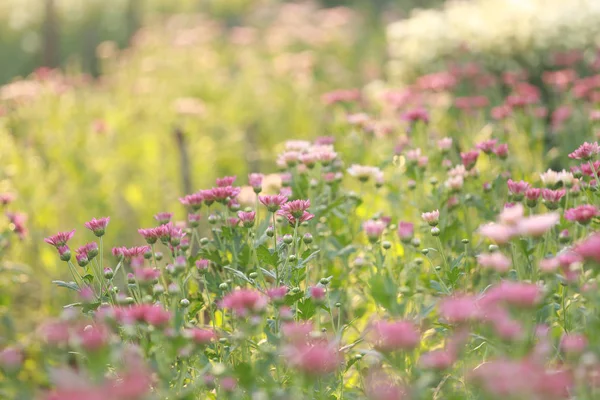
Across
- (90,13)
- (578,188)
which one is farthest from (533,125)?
(90,13)

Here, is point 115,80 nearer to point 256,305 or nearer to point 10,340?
point 10,340

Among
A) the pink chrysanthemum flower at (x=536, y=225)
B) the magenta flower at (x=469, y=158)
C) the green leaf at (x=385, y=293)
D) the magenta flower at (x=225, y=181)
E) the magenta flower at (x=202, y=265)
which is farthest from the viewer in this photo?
the magenta flower at (x=469, y=158)

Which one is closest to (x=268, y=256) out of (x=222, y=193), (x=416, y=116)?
(x=222, y=193)

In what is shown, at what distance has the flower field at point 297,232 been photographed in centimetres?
123

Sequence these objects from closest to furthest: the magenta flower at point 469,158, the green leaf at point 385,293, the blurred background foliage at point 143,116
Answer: the green leaf at point 385,293
the magenta flower at point 469,158
the blurred background foliage at point 143,116

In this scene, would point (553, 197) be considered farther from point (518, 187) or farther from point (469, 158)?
point (469, 158)

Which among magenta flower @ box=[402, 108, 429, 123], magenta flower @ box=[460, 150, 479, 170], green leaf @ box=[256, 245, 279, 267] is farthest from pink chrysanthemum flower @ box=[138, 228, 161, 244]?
magenta flower @ box=[402, 108, 429, 123]

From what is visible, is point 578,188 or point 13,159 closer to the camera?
point 578,188

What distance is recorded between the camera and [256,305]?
1215 millimetres

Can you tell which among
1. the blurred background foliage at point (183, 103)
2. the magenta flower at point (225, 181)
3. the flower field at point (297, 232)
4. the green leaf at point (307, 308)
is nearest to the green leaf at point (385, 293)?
the flower field at point (297, 232)

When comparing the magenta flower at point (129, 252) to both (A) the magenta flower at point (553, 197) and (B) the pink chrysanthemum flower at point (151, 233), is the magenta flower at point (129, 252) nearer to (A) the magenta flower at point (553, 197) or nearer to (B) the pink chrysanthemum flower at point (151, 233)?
(B) the pink chrysanthemum flower at point (151, 233)

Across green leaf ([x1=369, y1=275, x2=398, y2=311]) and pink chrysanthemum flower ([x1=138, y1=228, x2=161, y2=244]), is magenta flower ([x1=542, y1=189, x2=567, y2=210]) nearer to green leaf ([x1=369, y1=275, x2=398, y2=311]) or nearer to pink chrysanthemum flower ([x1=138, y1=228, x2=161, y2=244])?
green leaf ([x1=369, y1=275, x2=398, y2=311])

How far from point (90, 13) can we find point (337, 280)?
8.20 meters

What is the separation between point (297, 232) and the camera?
1891 millimetres
